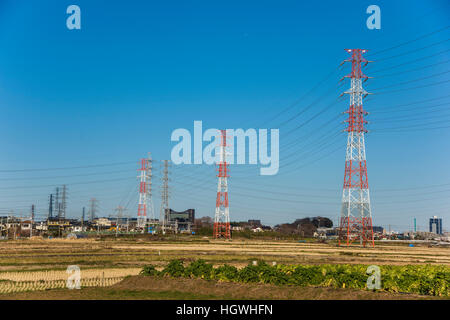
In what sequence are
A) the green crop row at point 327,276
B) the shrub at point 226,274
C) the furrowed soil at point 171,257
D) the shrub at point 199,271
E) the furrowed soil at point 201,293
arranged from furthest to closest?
1. the furrowed soil at point 171,257
2. the shrub at point 199,271
3. the shrub at point 226,274
4. the green crop row at point 327,276
5. the furrowed soil at point 201,293

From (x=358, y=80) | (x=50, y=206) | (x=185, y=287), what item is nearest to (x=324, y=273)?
(x=185, y=287)

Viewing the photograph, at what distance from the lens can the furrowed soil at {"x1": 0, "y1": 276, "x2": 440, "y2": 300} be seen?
23391 millimetres

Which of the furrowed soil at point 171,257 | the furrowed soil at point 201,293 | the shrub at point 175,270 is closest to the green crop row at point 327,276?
the shrub at point 175,270

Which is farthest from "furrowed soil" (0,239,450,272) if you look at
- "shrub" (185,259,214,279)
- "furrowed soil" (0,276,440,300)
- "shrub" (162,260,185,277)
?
"furrowed soil" (0,276,440,300)

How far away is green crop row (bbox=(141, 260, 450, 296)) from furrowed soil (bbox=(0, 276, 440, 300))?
3.09 feet

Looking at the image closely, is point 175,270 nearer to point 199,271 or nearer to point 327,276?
point 199,271

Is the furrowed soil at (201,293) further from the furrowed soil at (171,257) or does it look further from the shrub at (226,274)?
the furrowed soil at (171,257)

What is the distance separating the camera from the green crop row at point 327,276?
24.5 m

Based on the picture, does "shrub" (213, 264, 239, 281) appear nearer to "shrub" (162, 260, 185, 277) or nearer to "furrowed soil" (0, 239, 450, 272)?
"shrub" (162, 260, 185, 277)

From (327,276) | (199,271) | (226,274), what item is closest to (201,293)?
(226,274)

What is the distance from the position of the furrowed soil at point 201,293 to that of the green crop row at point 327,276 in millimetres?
940
